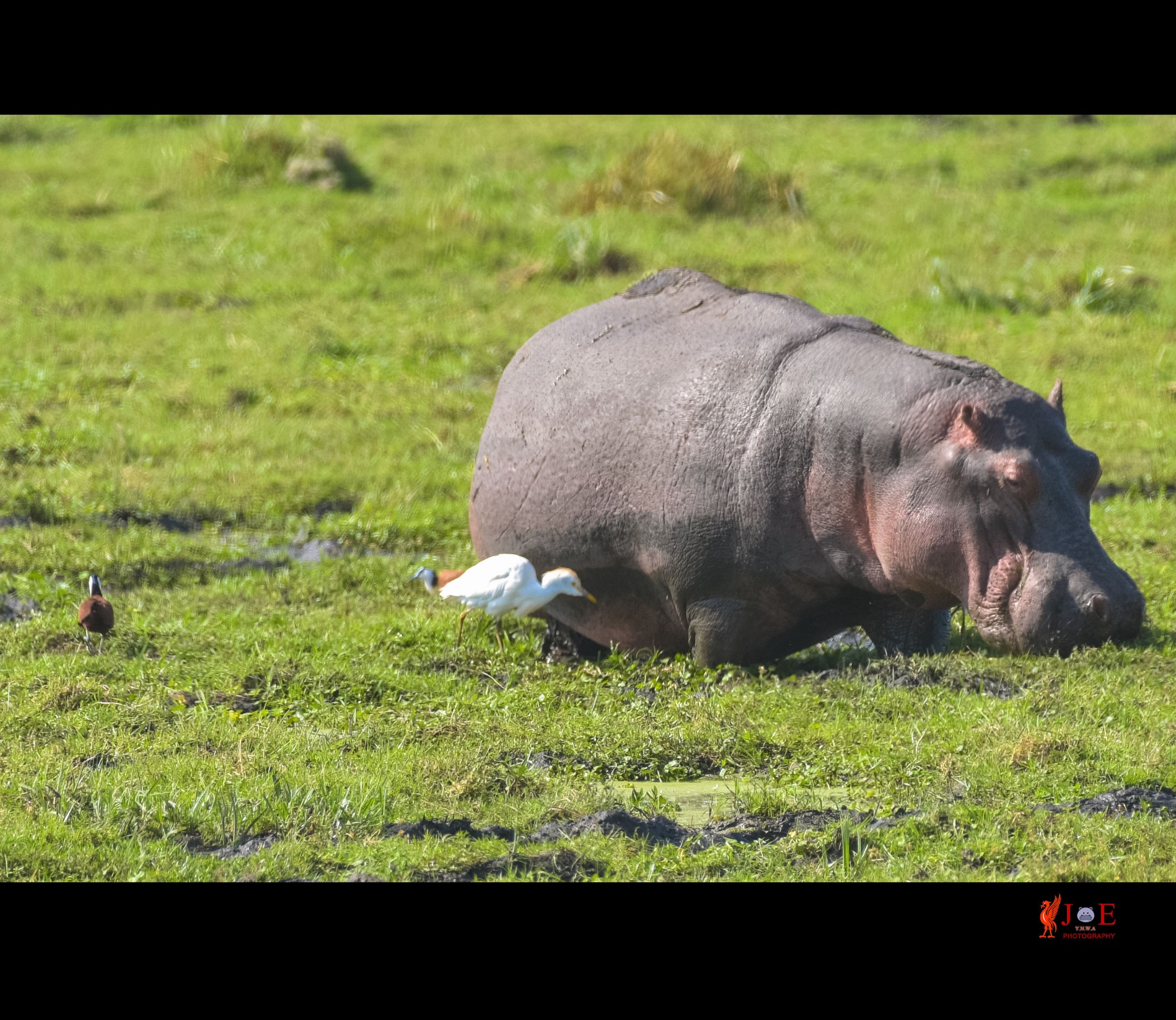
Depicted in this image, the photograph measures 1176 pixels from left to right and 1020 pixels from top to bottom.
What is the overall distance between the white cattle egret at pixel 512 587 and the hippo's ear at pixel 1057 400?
2083 mm

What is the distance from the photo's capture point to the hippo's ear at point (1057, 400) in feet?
22.0

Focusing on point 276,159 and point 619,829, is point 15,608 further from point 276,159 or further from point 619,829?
point 276,159

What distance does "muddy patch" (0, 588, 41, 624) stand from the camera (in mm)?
7980

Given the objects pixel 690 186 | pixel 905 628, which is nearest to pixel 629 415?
pixel 905 628

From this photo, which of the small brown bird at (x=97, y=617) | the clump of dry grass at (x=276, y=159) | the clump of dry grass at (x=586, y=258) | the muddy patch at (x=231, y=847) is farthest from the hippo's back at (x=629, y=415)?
the clump of dry grass at (x=276, y=159)

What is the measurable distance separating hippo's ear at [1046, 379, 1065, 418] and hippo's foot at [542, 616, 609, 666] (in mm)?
2318

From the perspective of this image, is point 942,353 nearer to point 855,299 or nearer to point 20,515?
point 20,515

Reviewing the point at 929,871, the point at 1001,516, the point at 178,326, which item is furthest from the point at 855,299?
the point at 929,871

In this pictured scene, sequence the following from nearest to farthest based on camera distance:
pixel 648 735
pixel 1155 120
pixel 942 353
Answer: pixel 648 735
pixel 942 353
pixel 1155 120

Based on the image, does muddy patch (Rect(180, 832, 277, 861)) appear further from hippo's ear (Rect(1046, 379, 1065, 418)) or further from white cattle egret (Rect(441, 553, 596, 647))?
hippo's ear (Rect(1046, 379, 1065, 418))

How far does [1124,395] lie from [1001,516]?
5.92 metres

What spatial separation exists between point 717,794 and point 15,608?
4.11 m

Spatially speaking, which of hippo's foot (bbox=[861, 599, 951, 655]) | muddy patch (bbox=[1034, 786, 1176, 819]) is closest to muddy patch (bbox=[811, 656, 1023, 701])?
hippo's foot (bbox=[861, 599, 951, 655])

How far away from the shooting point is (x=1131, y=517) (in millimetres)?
9625
